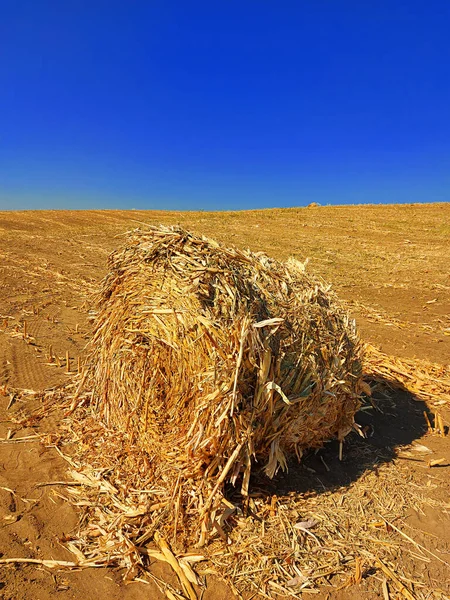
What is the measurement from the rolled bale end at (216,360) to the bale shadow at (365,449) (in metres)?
0.17

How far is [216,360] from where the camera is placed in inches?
116

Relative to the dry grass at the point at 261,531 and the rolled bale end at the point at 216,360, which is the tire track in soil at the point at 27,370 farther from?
the dry grass at the point at 261,531

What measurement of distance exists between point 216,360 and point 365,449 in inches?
76.4

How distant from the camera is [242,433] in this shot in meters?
2.92

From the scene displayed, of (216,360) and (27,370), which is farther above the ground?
(216,360)

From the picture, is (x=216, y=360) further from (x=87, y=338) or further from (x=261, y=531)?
(x=87, y=338)

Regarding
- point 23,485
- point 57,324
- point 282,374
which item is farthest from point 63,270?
point 282,374

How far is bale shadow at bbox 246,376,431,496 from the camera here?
343cm

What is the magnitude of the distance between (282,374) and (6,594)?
81.7 inches

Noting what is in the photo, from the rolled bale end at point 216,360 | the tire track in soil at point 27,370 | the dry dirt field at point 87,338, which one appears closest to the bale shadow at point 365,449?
the dry dirt field at point 87,338

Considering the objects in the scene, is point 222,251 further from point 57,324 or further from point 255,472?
point 57,324

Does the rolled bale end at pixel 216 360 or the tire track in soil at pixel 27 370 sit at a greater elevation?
the rolled bale end at pixel 216 360

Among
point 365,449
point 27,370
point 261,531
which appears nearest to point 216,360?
point 261,531

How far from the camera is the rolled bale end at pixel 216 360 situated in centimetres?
294
